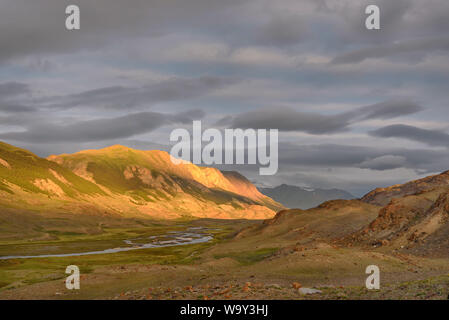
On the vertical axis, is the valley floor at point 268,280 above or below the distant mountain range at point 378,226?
below

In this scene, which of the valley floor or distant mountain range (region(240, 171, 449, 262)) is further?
distant mountain range (region(240, 171, 449, 262))

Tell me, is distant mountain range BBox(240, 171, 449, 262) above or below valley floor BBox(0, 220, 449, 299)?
above

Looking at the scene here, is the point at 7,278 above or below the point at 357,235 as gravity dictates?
below

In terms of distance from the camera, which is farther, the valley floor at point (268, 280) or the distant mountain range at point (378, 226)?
the distant mountain range at point (378, 226)

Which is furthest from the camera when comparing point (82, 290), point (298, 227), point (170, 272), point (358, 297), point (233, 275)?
point (298, 227)

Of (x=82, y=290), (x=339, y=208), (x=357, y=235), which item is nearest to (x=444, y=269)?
(x=357, y=235)

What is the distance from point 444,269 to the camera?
49.5 m

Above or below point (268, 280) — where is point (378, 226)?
above

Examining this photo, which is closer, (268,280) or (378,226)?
(268,280)
